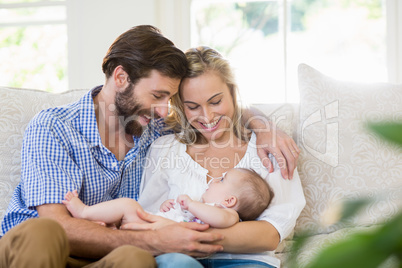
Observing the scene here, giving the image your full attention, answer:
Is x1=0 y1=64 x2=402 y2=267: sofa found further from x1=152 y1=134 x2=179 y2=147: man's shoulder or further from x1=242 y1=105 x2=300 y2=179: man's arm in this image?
x1=152 y1=134 x2=179 y2=147: man's shoulder

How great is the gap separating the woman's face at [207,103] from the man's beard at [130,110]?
172 mm

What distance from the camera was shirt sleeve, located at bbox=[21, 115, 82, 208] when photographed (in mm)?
1484

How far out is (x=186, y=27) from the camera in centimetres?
329

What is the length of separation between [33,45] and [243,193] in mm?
2629

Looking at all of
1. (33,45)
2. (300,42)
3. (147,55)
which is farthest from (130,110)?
(33,45)

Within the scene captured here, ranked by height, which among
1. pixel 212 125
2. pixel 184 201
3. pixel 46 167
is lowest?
pixel 184 201

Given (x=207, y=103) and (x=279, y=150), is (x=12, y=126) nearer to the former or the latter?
(x=207, y=103)

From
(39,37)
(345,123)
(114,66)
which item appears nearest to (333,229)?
(345,123)

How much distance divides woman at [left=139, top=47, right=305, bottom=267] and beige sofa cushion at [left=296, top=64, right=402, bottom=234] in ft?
0.73

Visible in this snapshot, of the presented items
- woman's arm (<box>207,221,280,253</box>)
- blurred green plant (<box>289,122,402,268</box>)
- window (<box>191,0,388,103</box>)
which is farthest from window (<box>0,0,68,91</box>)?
blurred green plant (<box>289,122,402,268</box>)

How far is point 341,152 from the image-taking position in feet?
6.26

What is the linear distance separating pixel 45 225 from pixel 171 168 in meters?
0.76

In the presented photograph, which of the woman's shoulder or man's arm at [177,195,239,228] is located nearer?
man's arm at [177,195,239,228]

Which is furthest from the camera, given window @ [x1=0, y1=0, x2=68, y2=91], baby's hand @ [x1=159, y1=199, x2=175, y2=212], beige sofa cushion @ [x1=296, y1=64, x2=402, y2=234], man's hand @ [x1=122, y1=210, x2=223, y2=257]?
window @ [x1=0, y1=0, x2=68, y2=91]
